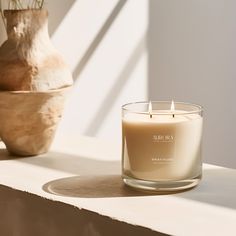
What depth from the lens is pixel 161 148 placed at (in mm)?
689

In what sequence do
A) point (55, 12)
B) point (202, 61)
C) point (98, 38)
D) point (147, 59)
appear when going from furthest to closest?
point (202, 61) < point (147, 59) < point (98, 38) < point (55, 12)

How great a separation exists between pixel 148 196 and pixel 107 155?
222 mm

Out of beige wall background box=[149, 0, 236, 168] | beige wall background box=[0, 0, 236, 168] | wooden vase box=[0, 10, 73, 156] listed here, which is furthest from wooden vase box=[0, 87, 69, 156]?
beige wall background box=[149, 0, 236, 168]

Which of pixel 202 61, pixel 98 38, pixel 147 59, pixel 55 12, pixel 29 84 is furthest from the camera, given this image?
pixel 202 61

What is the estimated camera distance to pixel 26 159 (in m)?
0.90

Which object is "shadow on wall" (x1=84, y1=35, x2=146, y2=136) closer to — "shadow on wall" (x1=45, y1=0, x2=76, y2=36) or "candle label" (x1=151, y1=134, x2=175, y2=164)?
"shadow on wall" (x1=45, y1=0, x2=76, y2=36)

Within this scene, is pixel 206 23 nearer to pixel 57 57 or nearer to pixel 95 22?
pixel 95 22

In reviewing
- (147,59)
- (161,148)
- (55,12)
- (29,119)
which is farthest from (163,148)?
(147,59)

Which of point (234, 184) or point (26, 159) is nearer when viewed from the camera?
point (234, 184)

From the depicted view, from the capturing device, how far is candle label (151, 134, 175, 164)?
27.1 inches

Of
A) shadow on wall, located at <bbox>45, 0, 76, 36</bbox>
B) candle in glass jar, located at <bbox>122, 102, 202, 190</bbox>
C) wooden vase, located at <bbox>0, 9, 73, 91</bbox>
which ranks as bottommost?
candle in glass jar, located at <bbox>122, 102, 202, 190</bbox>

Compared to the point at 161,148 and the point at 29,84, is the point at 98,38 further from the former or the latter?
the point at 161,148

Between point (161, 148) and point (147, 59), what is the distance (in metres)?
0.79

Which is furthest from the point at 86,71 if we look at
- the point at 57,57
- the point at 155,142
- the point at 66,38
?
the point at 155,142
